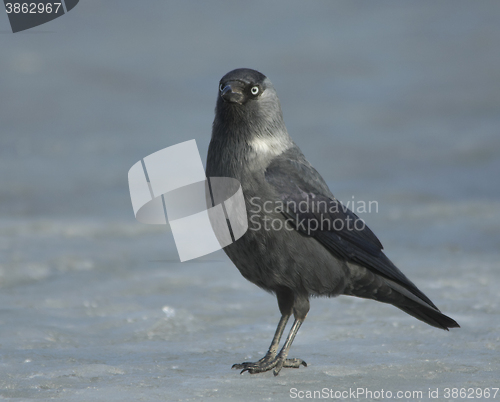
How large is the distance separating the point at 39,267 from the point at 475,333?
171 inches

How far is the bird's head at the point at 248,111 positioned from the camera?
4535mm

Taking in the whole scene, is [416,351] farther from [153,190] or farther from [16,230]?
[16,230]

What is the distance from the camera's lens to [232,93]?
4.48 m

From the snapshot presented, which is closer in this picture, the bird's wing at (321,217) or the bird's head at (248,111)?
the bird's wing at (321,217)

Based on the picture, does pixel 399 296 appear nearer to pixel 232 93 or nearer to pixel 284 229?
pixel 284 229

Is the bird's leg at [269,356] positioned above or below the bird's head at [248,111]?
below

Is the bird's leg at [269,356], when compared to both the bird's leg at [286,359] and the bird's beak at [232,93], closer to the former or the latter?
the bird's leg at [286,359]

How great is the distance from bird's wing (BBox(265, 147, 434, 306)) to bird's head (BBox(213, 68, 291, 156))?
0.17 m

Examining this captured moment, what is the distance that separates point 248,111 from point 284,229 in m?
0.84

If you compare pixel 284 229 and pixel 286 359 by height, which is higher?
pixel 284 229

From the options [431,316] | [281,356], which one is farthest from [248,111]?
[431,316]

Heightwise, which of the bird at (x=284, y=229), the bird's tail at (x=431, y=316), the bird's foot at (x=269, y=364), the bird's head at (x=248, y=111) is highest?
the bird's head at (x=248, y=111)

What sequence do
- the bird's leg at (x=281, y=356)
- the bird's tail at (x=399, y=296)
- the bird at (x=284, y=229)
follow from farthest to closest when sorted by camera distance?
the bird's tail at (x=399, y=296) → the bird's leg at (x=281, y=356) → the bird at (x=284, y=229)

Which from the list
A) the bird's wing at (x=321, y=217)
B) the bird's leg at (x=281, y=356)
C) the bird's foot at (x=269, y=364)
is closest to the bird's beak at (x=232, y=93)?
the bird's wing at (x=321, y=217)
